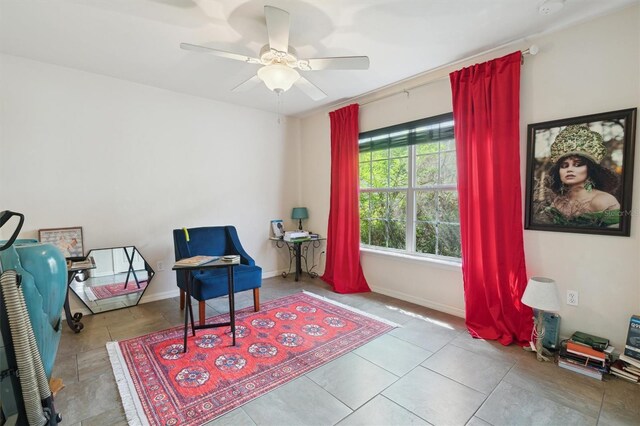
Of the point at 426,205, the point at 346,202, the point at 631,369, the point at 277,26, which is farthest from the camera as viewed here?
the point at 346,202

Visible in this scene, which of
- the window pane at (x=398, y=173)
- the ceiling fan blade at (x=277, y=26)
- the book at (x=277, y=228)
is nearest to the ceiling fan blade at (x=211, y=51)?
the ceiling fan blade at (x=277, y=26)

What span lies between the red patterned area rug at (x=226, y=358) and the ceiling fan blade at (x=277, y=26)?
2.23 metres

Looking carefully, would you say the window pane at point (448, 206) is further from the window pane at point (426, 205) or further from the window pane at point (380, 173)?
the window pane at point (380, 173)

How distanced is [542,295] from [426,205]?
1.40 meters

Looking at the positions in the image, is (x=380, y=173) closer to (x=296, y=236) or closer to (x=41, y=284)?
(x=296, y=236)

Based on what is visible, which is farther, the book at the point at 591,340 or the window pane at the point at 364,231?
the window pane at the point at 364,231

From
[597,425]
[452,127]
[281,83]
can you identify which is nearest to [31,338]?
[281,83]

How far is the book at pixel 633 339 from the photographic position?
1.90 meters

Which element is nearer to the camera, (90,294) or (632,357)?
(632,357)

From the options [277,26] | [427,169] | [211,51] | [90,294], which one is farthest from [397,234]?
[90,294]

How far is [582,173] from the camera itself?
2.15m

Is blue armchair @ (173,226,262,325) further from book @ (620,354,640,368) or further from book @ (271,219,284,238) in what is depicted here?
book @ (620,354,640,368)

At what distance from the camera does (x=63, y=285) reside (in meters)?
1.49

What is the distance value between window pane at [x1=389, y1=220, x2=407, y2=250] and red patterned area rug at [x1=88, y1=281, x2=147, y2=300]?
2.99m
